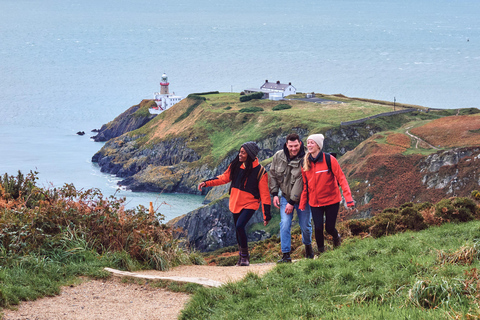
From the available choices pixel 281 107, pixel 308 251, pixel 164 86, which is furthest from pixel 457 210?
pixel 164 86

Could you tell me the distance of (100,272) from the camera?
369 inches

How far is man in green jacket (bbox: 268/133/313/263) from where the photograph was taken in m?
10.2

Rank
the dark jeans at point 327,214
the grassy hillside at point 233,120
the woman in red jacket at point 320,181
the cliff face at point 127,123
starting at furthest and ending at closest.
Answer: the cliff face at point 127,123, the grassy hillside at point 233,120, the dark jeans at point 327,214, the woman in red jacket at point 320,181

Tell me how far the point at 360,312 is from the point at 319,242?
4.76 metres

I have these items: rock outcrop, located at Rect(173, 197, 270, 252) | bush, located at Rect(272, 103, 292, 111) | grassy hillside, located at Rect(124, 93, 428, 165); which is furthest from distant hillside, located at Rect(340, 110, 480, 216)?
bush, located at Rect(272, 103, 292, 111)

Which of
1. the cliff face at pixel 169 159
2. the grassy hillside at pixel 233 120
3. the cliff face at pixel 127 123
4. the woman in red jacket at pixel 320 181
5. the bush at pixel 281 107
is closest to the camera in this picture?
the woman in red jacket at pixel 320 181

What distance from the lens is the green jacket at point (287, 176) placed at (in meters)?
10.2

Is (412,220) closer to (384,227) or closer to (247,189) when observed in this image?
(384,227)

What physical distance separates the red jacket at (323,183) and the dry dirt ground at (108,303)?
2070 millimetres

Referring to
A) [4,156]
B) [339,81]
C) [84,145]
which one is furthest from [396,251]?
[339,81]

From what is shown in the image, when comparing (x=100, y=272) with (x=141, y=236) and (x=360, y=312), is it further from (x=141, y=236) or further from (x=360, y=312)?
(x=360, y=312)

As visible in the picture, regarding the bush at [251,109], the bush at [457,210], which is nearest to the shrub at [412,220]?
the bush at [457,210]

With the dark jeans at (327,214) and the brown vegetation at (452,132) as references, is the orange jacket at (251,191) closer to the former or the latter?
the dark jeans at (327,214)

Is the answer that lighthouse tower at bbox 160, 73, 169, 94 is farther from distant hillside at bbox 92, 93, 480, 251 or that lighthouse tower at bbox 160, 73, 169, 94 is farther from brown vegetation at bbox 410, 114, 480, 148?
brown vegetation at bbox 410, 114, 480, 148
